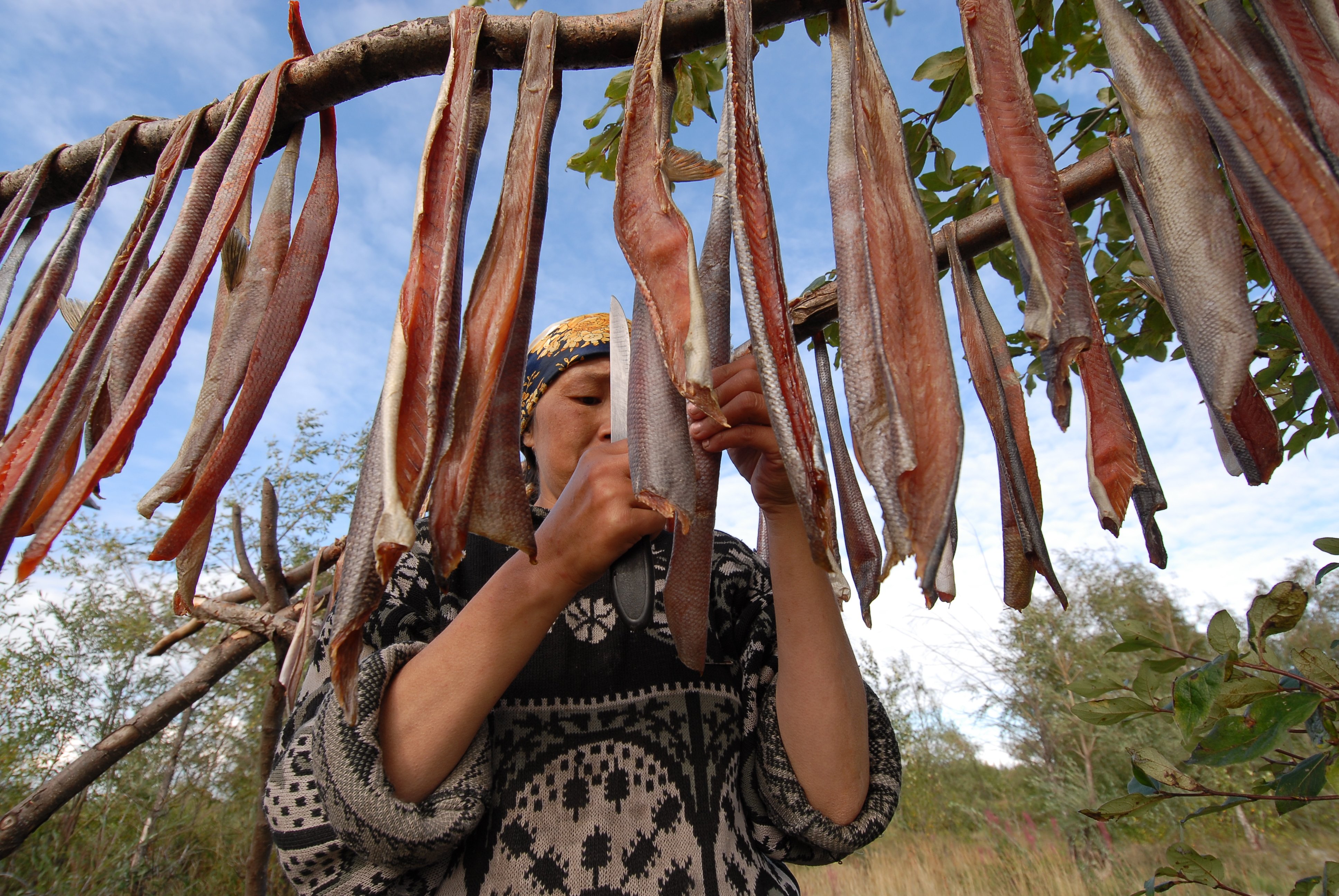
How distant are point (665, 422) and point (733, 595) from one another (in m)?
1.30

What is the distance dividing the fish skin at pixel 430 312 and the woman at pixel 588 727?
0.36 metres

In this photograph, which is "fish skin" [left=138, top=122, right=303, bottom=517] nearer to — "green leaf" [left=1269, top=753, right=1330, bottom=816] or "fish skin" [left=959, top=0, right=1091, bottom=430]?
"fish skin" [left=959, top=0, right=1091, bottom=430]

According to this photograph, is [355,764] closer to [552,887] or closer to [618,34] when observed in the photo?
[552,887]

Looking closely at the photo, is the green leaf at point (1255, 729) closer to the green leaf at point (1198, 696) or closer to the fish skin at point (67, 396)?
the green leaf at point (1198, 696)

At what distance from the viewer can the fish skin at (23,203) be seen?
3.49 ft

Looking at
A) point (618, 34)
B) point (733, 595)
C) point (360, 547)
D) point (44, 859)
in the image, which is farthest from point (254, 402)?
point (44, 859)

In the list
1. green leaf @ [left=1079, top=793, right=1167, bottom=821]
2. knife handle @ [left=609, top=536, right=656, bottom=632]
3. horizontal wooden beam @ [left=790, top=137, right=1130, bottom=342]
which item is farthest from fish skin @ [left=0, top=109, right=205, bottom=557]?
green leaf @ [left=1079, top=793, right=1167, bottom=821]

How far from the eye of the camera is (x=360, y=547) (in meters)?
0.55

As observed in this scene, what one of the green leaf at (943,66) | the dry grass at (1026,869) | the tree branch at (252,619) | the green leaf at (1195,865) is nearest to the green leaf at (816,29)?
the green leaf at (943,66)

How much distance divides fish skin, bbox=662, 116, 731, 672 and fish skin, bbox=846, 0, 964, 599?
139 millimetres

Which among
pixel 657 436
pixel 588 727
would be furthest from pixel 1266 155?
pixel 588 727

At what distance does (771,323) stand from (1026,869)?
10133 mm

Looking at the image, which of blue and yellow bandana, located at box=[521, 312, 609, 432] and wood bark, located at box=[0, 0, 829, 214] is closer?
wood bark, located at box=[0, 0, 829, 214]

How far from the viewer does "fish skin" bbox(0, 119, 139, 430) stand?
0.90 meters
